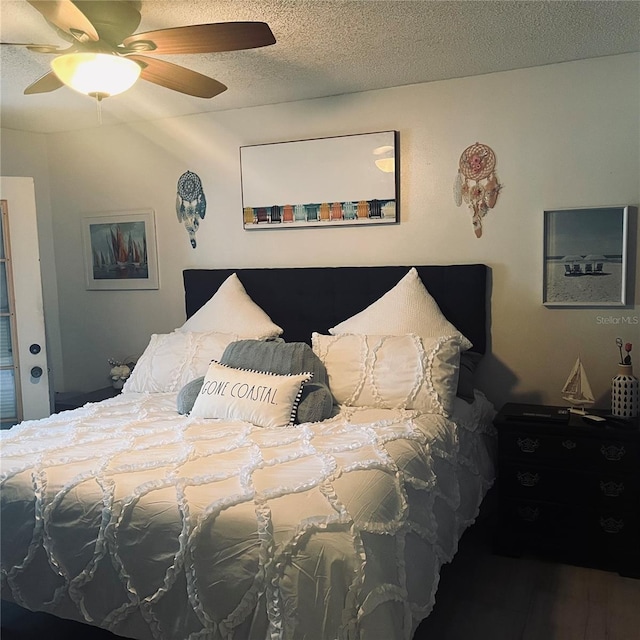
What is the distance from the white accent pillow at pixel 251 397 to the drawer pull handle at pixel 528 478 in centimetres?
114

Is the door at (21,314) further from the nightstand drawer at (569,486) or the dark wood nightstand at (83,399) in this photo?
the nightstand drawer at (569,486)

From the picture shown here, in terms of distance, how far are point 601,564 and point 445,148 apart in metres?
2.27

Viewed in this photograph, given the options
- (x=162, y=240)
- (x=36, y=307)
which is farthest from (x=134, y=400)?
(x=162, y=240)

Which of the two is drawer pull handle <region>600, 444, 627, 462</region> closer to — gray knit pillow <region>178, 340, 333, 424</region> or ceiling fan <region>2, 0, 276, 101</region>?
gray knit pillow <region>178, 340, 333, 424</region>

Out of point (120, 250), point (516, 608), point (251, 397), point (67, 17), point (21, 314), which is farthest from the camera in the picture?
point (120, 250)

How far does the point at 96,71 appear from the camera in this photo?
2.09m

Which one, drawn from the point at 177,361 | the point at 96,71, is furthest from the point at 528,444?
the point at 96,71

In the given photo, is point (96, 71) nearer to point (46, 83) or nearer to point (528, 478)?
point (46, 83)

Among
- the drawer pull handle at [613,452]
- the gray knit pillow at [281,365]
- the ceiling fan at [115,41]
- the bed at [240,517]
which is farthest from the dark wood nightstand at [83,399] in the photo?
the drawer pull handle at [613,452]

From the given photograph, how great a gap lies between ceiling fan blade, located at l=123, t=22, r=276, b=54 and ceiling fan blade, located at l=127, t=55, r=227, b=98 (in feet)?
0.43

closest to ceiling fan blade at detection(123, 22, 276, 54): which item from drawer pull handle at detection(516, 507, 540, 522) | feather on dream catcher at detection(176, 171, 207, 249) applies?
feather on dream catcher at detection(176, 171, 207, 249)

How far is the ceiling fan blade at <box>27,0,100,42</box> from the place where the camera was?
1.83 m

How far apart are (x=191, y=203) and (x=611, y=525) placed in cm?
311

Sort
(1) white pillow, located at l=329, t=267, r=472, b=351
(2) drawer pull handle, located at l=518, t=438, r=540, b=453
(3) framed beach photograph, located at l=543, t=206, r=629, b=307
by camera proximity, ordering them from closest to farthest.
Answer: (2) drawer pull handle, located at l=518, t=438, r=540, b=453 < (3) framed beach photograph, located at l=543, t=206, r=629, b=307 < (1) white pillow, located at l=329, t=267, r=472, b=351
